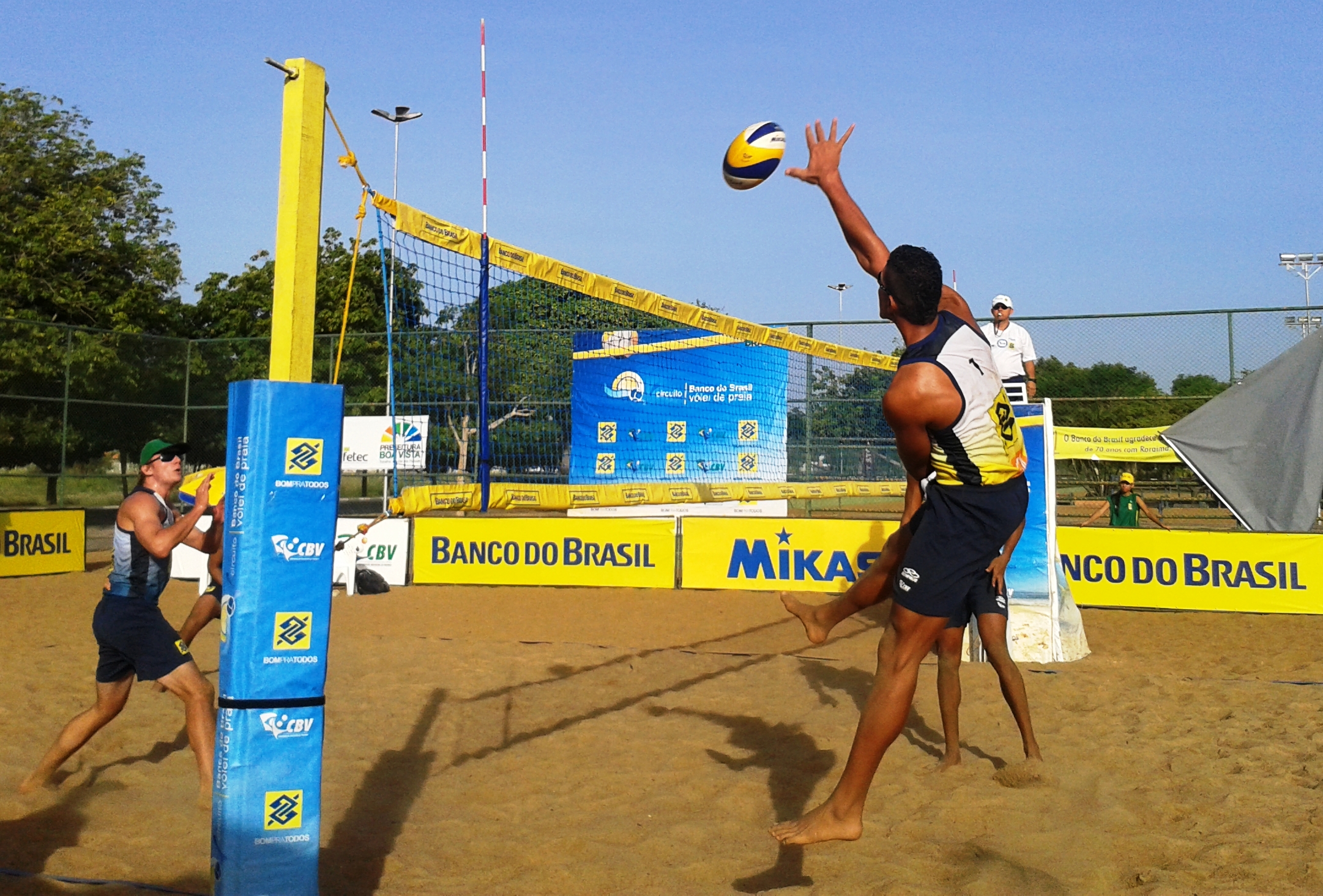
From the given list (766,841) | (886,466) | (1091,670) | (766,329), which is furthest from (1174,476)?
(766,841)

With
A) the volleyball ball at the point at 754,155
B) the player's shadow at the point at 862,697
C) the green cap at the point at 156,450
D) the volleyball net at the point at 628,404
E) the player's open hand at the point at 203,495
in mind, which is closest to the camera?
the player's open hand at the point at 203,495

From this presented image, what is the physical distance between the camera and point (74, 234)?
75.1ft

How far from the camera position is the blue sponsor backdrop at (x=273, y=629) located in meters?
2.52

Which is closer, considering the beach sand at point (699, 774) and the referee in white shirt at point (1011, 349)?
the beach sand at point (699, 774)

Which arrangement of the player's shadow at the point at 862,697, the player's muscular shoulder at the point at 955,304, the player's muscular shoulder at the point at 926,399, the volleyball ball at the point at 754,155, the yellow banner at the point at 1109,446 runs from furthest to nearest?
the yellow banner at the point at 1109,446 < the volleyball ball at the point at 754,155 < the player's shadow at the point at 862,697 < the player's muscular shoulder at the point at 955,304 < the player's muscular shoulder at the point at 926,399

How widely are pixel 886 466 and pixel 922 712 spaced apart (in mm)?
12549

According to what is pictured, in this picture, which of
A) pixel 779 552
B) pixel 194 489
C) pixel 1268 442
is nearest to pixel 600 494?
pixel 779 552

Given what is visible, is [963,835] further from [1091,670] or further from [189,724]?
[1091,670]

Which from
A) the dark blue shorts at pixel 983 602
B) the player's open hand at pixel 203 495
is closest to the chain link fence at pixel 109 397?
the player's open hand at pixel 203 495

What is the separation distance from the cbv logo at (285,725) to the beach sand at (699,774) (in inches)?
33.6

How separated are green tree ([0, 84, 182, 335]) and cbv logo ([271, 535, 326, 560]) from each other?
2272 cm

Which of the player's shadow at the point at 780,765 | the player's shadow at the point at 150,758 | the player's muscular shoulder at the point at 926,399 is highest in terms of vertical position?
the player's muscular shoulder at the point at 926,399

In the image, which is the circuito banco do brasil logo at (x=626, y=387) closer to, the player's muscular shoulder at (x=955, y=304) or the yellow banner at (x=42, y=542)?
the yellow banner at (x=42, y=542)

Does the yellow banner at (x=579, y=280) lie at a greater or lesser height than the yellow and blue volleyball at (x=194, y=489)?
greater
